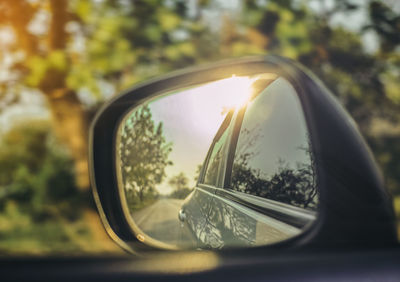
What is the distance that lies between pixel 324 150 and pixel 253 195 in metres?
0.43

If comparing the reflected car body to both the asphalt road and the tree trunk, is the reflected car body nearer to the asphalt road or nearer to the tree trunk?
the asphalt road

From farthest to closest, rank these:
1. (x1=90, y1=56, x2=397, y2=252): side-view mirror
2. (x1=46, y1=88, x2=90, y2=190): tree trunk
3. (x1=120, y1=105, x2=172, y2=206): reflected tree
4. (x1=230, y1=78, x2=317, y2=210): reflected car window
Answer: (x1=46, y1=88, x2=90, y2=190): tree trunk, (x1=120, y1=105, x2=172, y2=206): reflected tree, (x1=230, y1=78, x2=317, y2=210): reflected car window, (x1=90, y1=56, x2=397, y2=252): side-view mirror

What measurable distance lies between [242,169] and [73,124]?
173 inches

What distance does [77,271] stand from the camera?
2.62 feet

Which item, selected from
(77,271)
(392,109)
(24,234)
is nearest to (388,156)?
(392,109)

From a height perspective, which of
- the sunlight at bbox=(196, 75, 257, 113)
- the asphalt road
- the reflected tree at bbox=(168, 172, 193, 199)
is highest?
the sunlight at bbox=(196, 75, 257, 113)

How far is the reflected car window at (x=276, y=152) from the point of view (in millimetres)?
1105

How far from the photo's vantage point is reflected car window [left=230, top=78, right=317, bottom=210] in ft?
3.63

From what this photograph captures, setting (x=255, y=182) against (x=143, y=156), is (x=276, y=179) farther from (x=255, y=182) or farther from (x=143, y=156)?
(x=143, y=156)

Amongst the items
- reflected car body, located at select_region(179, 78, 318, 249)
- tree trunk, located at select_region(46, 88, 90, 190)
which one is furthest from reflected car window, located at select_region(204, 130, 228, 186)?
tree trunk, located at select_region(46, 88, 90, 190)

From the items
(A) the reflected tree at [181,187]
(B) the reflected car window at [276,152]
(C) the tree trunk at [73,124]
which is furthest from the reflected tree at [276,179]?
(C) the tree trunk at [73,124]

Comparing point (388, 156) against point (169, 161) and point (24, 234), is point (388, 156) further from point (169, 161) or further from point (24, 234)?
point (24, 234)

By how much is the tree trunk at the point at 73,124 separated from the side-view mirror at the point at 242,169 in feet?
12.5

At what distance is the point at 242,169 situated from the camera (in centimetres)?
140
